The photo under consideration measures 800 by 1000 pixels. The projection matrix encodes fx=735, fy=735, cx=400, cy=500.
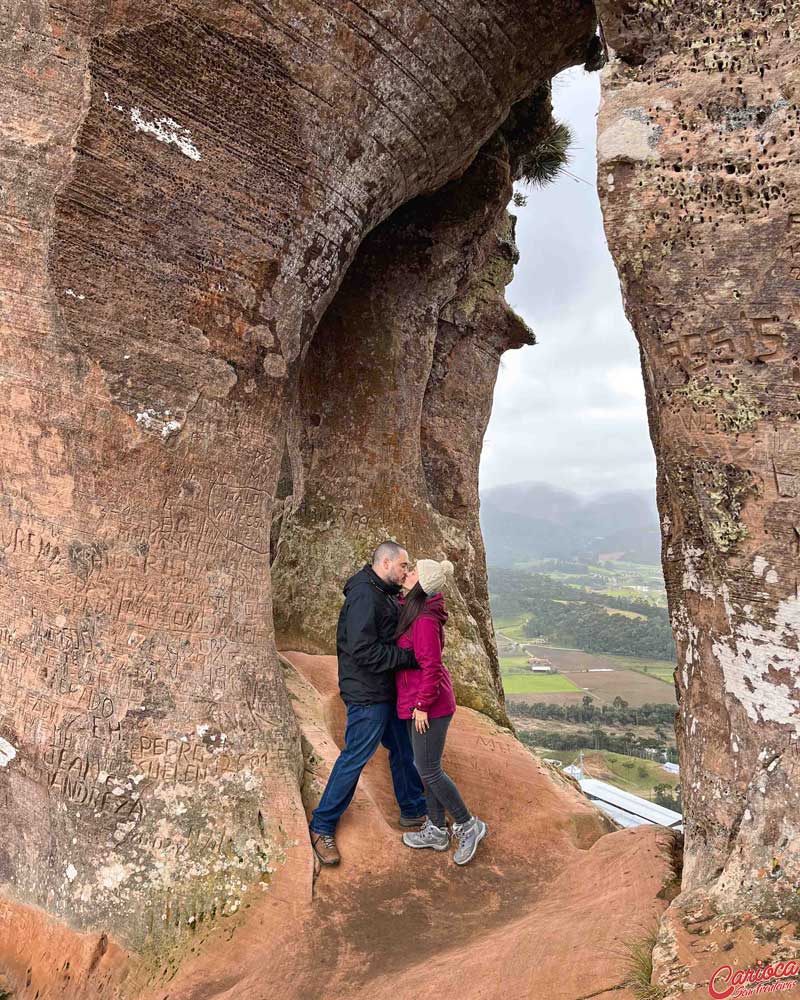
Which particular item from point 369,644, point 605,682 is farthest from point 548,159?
point 605,682

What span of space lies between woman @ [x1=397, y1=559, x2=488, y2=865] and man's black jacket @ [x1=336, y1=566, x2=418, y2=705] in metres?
0.08

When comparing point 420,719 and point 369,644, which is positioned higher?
point 369,644

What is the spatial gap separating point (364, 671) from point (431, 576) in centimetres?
69

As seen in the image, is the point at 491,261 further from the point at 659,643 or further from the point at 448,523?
the point at 659,643

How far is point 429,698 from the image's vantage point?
405 cm

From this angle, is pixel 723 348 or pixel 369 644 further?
pixel 369 644

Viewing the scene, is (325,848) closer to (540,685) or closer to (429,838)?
(429,838)

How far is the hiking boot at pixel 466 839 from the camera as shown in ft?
14.1

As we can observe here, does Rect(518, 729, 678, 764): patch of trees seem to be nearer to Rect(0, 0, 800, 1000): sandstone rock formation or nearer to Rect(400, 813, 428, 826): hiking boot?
Rect(400, 813, 428, 826): hiking boot

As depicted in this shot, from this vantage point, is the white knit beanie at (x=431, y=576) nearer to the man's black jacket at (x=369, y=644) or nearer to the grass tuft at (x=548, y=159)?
the man's black jacket at (x=369, y=644)

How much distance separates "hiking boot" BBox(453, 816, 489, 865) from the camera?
430cm

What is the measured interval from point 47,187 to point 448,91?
Answer: 255cm

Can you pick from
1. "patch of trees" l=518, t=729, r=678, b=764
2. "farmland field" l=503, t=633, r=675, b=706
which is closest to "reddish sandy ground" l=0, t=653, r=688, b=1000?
"patch of trees" l=518, t=729, r=678, b=764

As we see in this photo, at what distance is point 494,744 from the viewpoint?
18.5 feet
